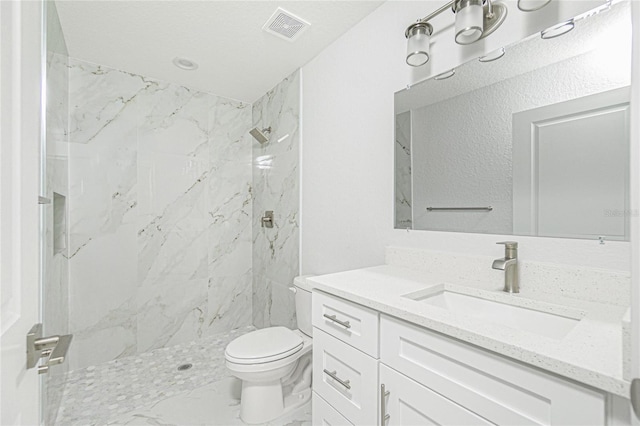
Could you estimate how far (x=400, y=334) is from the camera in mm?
939

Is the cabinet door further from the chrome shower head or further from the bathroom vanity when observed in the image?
the chrome shower head

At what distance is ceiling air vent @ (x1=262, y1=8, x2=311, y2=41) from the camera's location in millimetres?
1763

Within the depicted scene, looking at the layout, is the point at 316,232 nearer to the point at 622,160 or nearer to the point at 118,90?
the point at 622,160

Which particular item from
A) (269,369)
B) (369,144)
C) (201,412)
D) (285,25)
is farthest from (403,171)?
(201,412)

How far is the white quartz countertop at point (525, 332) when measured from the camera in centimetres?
59

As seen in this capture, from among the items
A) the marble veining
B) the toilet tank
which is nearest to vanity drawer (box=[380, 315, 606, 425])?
the marble veining

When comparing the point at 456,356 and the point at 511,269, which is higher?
the point at 511,269

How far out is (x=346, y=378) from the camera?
1.14 meters

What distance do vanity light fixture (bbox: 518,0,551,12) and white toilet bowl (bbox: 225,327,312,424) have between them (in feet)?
6.08

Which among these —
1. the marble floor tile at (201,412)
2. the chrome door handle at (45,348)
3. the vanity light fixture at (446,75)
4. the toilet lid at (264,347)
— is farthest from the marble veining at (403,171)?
the chrome door handle at (45,348)

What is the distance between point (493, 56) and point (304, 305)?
167cm

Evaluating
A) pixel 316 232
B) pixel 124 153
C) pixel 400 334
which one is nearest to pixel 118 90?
pixel 124 153

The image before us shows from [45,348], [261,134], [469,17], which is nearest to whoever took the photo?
[45,348]

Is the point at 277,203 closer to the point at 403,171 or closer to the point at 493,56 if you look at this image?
the point at 403,171
